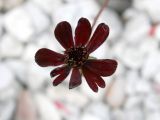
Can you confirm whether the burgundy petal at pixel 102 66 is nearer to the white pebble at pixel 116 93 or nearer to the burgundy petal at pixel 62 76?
the burgundy petal at pixel 62 76

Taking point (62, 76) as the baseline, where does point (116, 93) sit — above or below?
above

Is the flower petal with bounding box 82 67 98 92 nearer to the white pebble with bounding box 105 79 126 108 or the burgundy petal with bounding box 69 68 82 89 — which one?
the burgundy petal with bounding box 69 68 82 89

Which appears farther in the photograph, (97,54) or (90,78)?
(97,54)

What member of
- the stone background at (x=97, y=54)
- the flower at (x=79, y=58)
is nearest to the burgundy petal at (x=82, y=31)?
the flower at (x=79, y=58)

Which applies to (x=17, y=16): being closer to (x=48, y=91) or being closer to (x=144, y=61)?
(x=48, y=91)

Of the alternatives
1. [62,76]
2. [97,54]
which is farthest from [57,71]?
[97,54]

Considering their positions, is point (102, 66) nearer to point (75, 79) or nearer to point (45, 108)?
point (75, 79)
